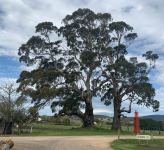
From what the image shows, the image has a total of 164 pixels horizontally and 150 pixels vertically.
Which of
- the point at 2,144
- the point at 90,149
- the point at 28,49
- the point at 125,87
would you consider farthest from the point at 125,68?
the point at 2,144

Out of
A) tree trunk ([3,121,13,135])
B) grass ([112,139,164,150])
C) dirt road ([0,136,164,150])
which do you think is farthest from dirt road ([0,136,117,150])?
tree trunk ([3,121,13,135])

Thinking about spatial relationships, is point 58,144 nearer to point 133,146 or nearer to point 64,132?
point 133,146

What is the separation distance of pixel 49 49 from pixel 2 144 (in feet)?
153

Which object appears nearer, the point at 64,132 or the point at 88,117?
the point at 64,132

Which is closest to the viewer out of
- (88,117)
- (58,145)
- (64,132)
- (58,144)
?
(58,145)

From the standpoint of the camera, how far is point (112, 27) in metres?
66.8

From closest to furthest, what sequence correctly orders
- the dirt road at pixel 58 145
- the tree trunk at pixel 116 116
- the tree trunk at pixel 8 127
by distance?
the dirt road at pixel 58 145
the tree trunk at pixel 8 127
the tree trunk at pixel 116 116

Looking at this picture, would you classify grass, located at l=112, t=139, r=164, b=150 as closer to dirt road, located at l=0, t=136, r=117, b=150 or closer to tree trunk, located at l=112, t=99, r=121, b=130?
dirt road, located at l=0, t=136, r=117, b=150

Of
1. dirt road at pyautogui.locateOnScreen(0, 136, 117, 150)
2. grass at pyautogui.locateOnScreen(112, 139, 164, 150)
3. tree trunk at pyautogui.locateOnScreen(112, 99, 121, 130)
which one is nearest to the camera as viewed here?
dirt road at pyautogui.locateOnScreen(0, 136, 117, 150)

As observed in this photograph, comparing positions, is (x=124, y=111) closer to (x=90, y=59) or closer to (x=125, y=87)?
(x=125, y=87)

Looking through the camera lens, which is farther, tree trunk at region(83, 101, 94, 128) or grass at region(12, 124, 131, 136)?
tree trunk at region(83, 101, 94, 128)

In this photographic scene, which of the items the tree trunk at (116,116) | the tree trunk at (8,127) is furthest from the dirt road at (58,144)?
the tree trunk at (116,116)

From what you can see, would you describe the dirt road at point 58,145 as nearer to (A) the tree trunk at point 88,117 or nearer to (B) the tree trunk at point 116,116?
(A) the tree trunk at point 88,117

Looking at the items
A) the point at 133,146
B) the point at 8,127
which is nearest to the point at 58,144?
the point at 133,146
